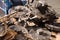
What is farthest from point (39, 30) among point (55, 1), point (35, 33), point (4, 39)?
point (55, 1)

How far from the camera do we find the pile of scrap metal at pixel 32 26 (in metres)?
0.97

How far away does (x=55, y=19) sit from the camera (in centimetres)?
116

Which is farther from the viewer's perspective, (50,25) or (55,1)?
(55,1)

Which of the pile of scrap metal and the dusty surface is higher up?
the dusty surface

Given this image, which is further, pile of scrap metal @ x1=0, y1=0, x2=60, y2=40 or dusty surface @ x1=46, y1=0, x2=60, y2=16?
dusty surface @ x1=46, y1=0, x2=60, y2=16

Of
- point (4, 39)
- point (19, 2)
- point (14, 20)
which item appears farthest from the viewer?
point (19, 2)

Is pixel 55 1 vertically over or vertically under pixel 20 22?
over

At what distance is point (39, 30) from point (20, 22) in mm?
233

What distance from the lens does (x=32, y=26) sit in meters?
1.12

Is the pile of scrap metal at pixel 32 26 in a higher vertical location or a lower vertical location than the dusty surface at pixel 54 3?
lower

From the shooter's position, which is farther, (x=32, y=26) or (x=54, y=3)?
(x=54, y=3)

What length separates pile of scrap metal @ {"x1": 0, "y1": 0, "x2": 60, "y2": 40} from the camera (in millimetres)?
969

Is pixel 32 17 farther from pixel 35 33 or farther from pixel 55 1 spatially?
pixel 55 1

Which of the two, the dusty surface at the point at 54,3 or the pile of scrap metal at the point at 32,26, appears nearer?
the pile of scrap metal at the point at 32,26
